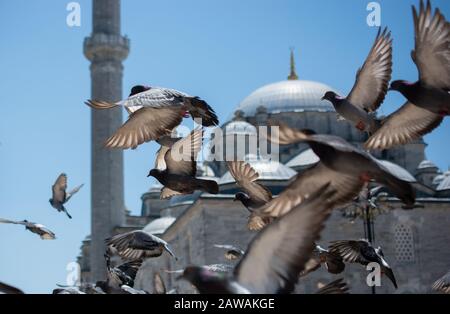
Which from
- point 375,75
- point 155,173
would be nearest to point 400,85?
point 375,75

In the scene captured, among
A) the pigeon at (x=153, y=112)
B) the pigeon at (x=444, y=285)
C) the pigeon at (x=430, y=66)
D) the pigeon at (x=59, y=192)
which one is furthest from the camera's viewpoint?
the pigeon at (x=59, y=192)

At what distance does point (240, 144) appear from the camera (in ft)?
148

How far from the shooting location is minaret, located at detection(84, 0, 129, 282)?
5491 cm

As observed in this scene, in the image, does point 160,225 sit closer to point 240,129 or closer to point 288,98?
point 240,129

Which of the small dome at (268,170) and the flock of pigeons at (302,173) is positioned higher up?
the small dome at (268,170)

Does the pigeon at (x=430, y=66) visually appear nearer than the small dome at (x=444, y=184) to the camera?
Yes

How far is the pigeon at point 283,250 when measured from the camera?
18.4 feet

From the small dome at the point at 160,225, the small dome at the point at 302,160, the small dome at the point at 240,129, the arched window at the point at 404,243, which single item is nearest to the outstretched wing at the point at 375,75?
the arched window at the point at 404,243

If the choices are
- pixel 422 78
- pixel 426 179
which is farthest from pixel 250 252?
pixel 426 179

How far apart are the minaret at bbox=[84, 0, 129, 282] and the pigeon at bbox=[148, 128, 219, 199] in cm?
4604

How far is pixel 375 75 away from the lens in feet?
26.5

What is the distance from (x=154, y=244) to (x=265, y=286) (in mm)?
Answer: 3817

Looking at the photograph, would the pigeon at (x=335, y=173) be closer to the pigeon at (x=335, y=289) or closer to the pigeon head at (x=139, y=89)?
the pigeon at (x=335, y=289)

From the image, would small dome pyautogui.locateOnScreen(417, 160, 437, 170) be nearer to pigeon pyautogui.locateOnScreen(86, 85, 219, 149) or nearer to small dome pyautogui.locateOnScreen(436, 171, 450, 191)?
small dome pyautogui.locateOnScreen(436, 171, 450, 191)
